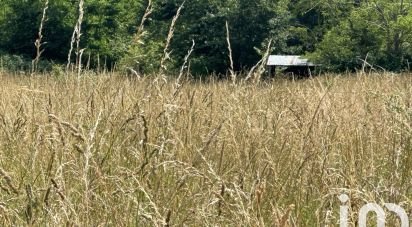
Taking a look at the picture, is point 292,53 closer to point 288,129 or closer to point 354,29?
point 354,29

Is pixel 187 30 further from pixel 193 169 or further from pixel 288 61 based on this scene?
pixel 193 169

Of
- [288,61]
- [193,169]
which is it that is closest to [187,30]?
[288,61]

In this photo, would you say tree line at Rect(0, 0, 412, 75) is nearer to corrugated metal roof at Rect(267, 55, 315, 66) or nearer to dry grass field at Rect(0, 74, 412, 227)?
corrugated metal roof at Rect(267, 55, 315, 66)

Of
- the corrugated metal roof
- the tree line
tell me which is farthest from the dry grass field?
the tree line

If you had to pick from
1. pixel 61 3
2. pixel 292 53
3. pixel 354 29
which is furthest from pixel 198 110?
pixel 292 53

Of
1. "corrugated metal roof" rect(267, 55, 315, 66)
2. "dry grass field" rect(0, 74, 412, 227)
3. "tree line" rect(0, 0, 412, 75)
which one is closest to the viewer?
"dry grass field" rect(0, 74, 412, 227)

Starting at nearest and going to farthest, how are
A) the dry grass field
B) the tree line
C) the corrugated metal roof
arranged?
the dry grass field, the corrugated metal roof, the tree line

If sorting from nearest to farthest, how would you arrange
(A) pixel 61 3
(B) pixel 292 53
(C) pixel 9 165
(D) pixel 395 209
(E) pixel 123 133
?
(D) pixel 395 209
(C) pixel 9 165
(E) pixel 123 133
(A) pixel 61 3
(B) pixel 292 53

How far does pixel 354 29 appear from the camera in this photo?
601 inches

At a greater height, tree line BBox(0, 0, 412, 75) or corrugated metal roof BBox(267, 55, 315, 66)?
tree line BBox(0, 0, 412, 75)

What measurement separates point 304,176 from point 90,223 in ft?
2.72

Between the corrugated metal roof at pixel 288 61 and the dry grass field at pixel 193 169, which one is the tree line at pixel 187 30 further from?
the dry grass field at pixel 193 169

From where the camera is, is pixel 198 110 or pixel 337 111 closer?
pixel 198 110

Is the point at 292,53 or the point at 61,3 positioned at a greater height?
the point at 61,3
